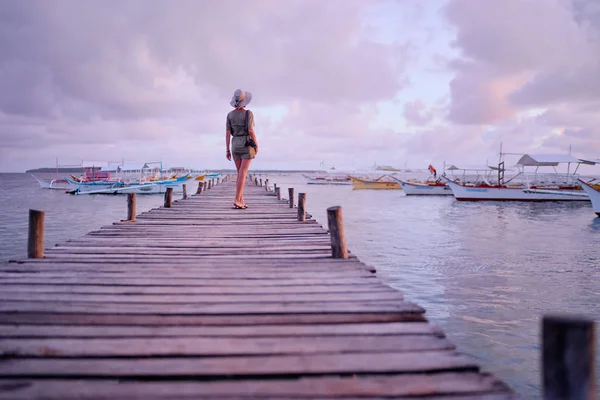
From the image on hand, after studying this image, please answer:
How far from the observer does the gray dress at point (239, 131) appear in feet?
31.3

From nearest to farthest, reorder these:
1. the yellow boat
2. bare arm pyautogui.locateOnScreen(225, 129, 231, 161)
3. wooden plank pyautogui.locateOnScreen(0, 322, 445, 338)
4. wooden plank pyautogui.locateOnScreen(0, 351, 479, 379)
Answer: wooden plank pyautogui.locateOnScreen(0, 351, 479, 379), wooden plank pyautogui.locateOnScreen(0, 322, 445, 338), bare arm pyautogui.locateOnScreen(225, 129, 231, 161), the yellow boat

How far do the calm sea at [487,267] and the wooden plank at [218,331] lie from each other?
4277 millimetres

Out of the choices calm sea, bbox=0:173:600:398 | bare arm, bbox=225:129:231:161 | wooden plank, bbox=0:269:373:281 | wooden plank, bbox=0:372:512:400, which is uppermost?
bare arm, bbox=225:129:231:161

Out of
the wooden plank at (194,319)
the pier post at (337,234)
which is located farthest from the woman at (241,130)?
the wooden plank at (194,319)

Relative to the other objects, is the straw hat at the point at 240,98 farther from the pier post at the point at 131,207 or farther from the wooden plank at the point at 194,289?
the wooden plank at the point at 194,289

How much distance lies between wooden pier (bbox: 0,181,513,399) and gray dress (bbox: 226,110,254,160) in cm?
456

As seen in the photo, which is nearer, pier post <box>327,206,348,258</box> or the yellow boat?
pier post <box>327,206,348,258</box>

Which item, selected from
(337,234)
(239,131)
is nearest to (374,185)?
(239,131)

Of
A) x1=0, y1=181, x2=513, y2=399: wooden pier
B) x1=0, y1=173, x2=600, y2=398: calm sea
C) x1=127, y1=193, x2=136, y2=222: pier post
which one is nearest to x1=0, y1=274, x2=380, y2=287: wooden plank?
x1=0, y1=181, x2=513, y2=399: wooden pier

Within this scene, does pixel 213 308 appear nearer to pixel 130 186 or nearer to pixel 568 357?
pixel 568 357

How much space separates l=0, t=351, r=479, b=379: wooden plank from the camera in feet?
8.21

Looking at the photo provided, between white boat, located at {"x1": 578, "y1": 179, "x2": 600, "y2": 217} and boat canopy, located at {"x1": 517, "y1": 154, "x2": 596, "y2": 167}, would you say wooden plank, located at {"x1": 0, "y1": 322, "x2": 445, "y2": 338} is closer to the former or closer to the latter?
white boat, located at {"x1": 578, "y1": 179, "x2": 600, "y2": 217}

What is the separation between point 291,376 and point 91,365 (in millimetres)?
1177

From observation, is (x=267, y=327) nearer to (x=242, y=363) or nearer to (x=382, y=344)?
(x=242, y=363)
